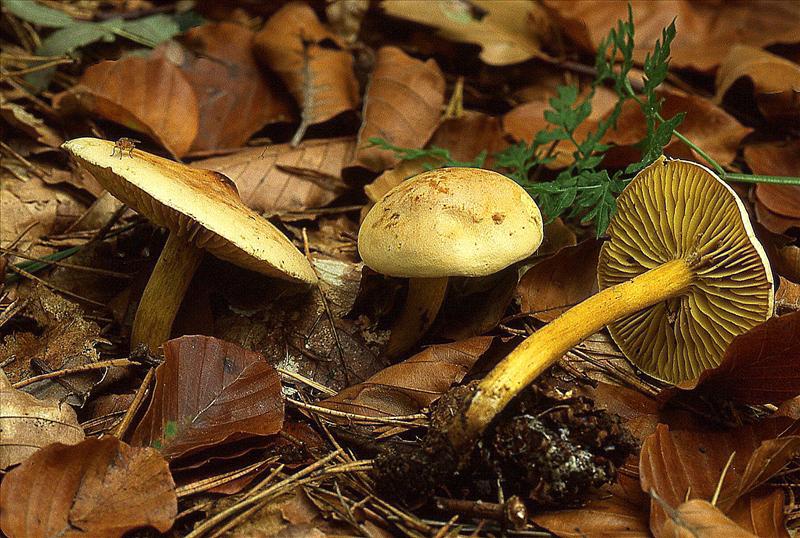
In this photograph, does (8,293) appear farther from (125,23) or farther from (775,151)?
(775,151)

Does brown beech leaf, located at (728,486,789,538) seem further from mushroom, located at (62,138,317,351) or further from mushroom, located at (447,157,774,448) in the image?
mushroom, located at (62,138,317,351)

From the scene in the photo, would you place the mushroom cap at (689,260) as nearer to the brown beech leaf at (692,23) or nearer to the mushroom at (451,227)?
the mushroom at (451,227)

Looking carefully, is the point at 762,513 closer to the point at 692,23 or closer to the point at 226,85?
the point at 226,85

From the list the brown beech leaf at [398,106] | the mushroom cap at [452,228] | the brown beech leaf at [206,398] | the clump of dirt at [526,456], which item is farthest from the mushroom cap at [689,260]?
the brown beech leaf at [206,398]

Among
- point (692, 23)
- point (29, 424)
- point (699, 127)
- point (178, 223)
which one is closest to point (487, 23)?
point (692, 23)

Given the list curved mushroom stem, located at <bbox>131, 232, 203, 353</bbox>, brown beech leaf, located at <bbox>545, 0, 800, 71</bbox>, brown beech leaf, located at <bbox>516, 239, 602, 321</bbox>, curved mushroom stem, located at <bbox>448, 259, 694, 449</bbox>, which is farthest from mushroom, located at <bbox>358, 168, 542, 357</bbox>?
brown beech leaf, located at <bbox>545, 0, 800, 71</bbox>
